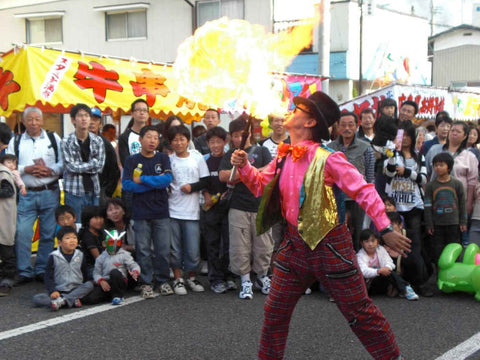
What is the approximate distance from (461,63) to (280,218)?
33312mm

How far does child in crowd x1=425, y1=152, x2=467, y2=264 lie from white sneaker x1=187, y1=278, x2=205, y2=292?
104 inches

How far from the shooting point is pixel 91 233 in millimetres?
5906

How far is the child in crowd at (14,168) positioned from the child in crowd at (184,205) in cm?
160

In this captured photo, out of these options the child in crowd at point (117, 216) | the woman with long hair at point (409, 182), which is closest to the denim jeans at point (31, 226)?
the child in crowd at point (117, 216)

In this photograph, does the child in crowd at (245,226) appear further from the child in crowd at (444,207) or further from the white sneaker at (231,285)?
the child in crowd at (444,207)

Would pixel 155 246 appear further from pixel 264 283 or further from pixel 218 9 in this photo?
pixel 218 9

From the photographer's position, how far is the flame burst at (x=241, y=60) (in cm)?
402

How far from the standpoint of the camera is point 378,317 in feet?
10.6

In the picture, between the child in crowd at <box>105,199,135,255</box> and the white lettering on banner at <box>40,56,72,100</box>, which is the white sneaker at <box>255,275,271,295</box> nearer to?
the child in crowd at <box>105,199,135,255</box>

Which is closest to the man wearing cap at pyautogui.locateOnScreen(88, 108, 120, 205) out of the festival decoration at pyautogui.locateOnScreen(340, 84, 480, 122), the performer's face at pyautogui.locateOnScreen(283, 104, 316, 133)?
the performer's face at pyautogui.locateOnScreen(283, 104, 316, 133)

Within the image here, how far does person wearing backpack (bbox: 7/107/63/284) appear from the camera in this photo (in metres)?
6.24

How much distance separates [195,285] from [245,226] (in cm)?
86

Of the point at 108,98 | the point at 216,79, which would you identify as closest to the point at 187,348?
the point at 216,79

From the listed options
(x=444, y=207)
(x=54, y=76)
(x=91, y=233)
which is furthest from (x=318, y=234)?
(x=54, y=76)
